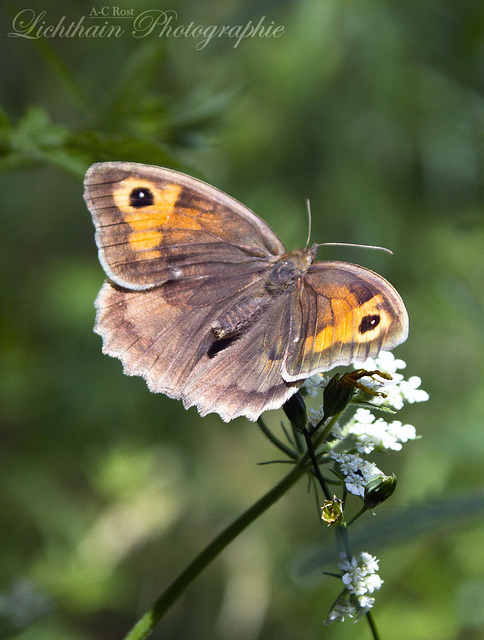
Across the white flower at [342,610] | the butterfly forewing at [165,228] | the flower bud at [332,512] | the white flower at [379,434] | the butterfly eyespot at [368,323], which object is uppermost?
the butterfly forewing at [165,228]

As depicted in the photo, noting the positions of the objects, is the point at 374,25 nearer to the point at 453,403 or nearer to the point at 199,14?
Result: the point at 199,14

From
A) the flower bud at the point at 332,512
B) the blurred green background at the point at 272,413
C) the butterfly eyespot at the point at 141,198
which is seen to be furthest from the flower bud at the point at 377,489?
the blurred green background at the point at 272,413

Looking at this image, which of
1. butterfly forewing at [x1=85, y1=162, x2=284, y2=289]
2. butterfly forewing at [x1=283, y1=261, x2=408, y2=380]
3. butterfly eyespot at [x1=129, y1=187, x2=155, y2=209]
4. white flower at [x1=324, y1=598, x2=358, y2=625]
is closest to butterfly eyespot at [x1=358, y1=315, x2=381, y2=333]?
butterfly forewing at [x1=283, y1=261, x2=408, y2=380]

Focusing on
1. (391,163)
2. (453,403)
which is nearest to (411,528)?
(453,403)

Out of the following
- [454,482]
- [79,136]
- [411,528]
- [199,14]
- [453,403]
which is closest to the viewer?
[411,528]

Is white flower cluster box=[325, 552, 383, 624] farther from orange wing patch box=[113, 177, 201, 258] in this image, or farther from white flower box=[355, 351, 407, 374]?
orange wing patch box=[113, 177, 201, 258]

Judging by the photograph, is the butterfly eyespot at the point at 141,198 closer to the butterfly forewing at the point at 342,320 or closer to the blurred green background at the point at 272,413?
the butterfly forewing at the point at 342,320
